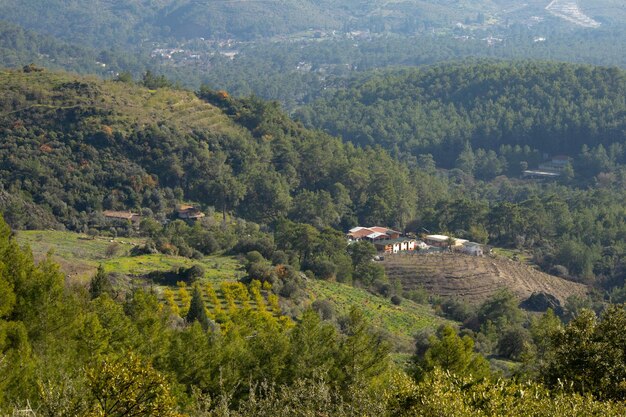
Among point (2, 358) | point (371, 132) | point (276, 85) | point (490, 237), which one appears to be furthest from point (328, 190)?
point (276, 85)

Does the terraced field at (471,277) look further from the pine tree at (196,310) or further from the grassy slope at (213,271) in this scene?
the pine tree at (196,310)

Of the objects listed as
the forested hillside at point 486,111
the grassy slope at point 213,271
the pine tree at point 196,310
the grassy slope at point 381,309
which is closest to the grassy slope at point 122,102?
the grassy slope at point 213,271

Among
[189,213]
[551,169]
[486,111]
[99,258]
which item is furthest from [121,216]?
[486,111]

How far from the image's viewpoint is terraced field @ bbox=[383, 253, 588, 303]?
4516 cm

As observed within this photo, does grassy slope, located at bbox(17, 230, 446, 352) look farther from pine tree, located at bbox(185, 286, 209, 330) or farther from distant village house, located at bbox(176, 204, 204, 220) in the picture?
distant village house, located at bbox(176, 204, 204, 220)

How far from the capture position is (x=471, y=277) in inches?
1821

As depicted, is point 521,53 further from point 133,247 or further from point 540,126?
point 133,247

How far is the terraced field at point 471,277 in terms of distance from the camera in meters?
45.2

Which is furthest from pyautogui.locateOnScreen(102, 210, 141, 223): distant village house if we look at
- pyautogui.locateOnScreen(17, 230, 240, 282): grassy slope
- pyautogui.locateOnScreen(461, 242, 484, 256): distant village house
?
pyautogui.locateOnScreen(461, 242, 484, 256): distant village house

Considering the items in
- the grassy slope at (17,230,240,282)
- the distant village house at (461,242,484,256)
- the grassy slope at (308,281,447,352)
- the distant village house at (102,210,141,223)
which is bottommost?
the distant village house at (461,242,484,256)

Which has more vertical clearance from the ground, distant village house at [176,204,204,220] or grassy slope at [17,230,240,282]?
grassy slope at [17,230,240,282]

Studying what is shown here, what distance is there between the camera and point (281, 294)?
33594mm

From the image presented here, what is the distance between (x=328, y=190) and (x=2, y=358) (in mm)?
49043

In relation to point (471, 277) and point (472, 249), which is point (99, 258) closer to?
point (471, 277)
